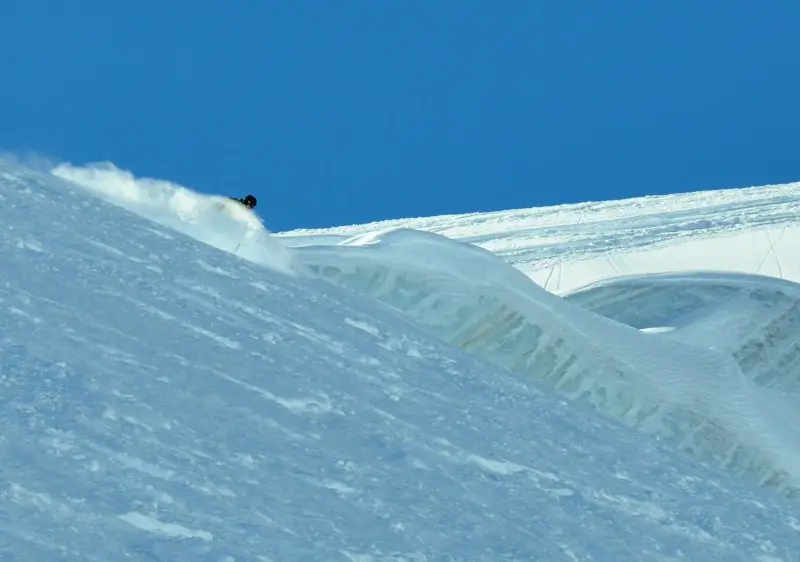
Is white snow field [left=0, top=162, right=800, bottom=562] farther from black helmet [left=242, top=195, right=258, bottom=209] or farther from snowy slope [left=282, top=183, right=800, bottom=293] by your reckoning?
snowy slope [left=282, top=183, right=800, bottom=293]

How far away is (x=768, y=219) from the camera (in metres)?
11.5

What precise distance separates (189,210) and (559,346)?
172cm

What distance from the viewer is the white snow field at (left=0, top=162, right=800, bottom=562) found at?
2.47m

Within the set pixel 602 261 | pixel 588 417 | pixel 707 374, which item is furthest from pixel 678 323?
pixel 588 417

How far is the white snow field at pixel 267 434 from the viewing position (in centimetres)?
247

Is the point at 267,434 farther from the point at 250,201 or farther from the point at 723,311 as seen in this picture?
the point at 723,311

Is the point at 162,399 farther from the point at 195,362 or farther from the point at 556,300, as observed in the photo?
the point at 556,300

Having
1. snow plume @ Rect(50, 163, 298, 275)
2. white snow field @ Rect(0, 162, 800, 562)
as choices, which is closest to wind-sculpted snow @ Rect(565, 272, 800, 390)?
snow plume @ Rect(50, 163, 298, 275)

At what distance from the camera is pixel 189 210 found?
5.09 metres

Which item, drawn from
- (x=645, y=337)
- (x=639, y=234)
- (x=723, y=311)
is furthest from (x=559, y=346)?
(x=639, y=234)

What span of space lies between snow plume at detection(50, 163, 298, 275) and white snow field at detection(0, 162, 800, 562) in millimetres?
29

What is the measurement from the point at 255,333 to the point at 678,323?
4066 millimetres

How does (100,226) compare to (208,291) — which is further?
(100,226)

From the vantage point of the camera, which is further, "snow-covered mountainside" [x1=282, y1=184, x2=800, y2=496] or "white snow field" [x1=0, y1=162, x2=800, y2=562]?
"snow-covered mountainside" [x1=282, y1=184, x2=800, y2=496]
